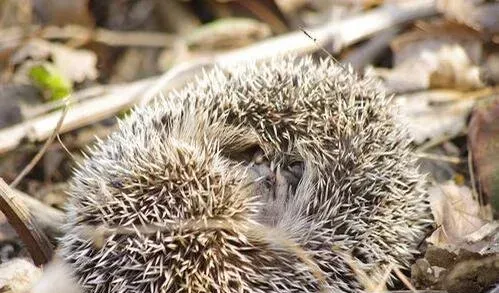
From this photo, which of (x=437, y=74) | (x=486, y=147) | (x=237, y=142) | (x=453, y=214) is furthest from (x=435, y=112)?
(x=237, y=142)

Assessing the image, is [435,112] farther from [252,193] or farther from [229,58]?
[252,193]

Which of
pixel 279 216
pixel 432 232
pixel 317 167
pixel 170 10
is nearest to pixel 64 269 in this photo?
pixel 279 216

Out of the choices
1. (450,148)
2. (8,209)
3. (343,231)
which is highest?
(8,209)

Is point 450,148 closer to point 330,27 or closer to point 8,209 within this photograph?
point 330,27

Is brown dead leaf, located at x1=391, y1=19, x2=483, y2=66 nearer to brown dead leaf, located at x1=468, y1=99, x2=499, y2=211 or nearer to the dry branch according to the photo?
the dry branch

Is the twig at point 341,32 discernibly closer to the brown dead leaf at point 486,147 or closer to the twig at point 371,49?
the twig at point 371,49

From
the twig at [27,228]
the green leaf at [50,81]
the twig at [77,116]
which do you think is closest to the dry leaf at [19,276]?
the twig at [27,228]
